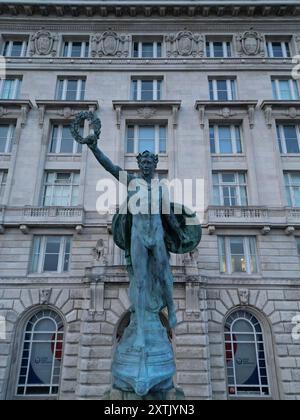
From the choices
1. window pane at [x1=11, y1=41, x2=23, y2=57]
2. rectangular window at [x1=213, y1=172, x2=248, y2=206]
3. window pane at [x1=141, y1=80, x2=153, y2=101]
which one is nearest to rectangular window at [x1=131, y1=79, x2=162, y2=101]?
window pane at [x1=141, y1=80, x2=153, y2=101]

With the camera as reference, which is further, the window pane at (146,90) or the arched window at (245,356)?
the window pane at (146,90)

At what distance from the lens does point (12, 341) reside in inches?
563

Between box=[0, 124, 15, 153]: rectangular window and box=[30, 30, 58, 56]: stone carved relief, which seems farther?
box=[30, 30, 58, 56]: stone carved relief

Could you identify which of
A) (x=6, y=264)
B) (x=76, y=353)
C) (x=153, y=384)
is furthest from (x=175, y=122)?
(x=153, y=384)

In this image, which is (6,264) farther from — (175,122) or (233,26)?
(233,26)

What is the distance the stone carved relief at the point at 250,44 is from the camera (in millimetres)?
21328

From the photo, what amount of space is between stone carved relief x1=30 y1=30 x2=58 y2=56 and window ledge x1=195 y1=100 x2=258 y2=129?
38.1 feet

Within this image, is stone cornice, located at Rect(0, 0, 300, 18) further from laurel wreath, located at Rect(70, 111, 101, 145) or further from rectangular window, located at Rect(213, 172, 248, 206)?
laurel wreath, located at Rect(70, 111, 101, 145)

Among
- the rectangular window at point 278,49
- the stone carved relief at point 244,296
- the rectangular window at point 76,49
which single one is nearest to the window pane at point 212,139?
the rectangular window at point 278,49

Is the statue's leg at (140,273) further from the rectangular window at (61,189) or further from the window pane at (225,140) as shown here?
the window pane at (225,140)

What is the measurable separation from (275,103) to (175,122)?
257 inches

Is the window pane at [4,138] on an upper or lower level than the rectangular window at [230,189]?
upper

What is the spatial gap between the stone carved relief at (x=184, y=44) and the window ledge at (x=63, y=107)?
731 cm

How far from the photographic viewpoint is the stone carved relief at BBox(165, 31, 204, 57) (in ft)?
69.8
